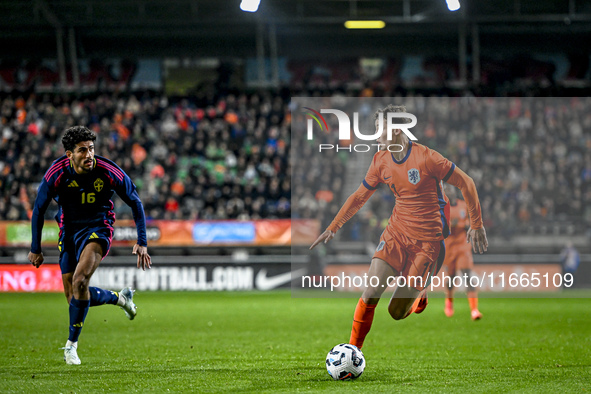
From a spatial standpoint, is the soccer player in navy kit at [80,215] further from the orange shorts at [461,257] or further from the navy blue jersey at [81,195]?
the orange shorts at [461,257]

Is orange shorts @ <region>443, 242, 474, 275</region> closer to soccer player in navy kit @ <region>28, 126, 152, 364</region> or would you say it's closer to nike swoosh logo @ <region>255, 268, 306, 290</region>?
soccer player in navy kit @ <region>28, 126, 152, 364</region>

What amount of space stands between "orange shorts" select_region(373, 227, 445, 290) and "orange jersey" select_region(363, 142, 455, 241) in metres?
0.08

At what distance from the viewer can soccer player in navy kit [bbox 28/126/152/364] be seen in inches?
297

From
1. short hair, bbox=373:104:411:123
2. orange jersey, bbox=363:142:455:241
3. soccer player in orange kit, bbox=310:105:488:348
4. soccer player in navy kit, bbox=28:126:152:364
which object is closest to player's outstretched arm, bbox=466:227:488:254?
soccer player in orange kit, bbox=310:105:488:348

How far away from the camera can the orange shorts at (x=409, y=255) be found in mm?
7387

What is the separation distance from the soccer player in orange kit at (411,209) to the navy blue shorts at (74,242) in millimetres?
2193

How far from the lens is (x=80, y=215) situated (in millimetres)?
7809

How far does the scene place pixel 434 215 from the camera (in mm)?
7613

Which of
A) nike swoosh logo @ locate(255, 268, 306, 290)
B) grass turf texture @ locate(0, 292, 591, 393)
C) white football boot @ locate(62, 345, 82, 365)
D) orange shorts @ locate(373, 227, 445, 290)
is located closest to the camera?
grass turf texture @ locate(0, 292, 591, 393)

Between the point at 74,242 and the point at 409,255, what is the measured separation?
343cm

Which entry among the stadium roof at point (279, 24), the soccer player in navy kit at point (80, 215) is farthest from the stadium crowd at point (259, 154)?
the stadium roof at point (279, 24)

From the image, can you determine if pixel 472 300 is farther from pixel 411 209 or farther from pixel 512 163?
pixel 411 209

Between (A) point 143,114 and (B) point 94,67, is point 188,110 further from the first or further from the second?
(B) point 94,67

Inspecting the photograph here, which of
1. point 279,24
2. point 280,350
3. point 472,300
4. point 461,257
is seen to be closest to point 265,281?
point 472,300
